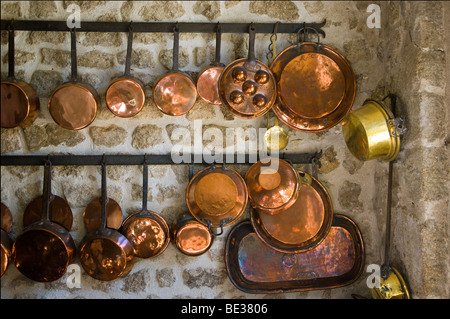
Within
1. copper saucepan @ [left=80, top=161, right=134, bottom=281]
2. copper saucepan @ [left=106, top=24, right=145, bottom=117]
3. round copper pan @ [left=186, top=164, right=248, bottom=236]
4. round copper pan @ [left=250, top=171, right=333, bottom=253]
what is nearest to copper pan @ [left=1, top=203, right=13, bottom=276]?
copper saucepan @ [left=80, top=161, right=134, bottom=281]

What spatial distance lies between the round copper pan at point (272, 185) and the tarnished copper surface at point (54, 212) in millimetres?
741

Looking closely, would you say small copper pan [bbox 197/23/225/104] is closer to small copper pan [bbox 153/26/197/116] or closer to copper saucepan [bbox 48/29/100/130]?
small copper pan [bbox 153/26/197/116]

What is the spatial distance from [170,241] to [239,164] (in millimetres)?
423

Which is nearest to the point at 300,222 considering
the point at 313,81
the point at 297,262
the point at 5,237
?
the point at 297,262

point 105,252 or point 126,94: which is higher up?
point 126,94

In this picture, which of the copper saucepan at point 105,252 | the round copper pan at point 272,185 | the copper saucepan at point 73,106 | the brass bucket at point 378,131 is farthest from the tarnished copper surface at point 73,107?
the brass bucket at point 378,131

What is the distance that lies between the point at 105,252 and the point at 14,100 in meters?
0.69

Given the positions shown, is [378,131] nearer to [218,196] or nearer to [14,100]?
[218,196]

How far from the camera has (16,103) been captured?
144 cm

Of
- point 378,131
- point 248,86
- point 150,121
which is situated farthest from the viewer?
point 150,121

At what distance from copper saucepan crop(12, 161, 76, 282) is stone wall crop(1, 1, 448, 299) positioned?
0.32 feet

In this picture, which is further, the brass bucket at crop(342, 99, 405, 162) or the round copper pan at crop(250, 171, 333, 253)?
the round copper pan at crop(250, 171, 333, 253)

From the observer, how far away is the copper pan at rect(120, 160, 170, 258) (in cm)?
149
